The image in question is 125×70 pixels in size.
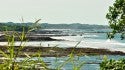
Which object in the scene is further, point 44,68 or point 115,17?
point 115,17

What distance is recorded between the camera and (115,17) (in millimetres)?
17938

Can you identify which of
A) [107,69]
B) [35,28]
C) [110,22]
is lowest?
[107,69]

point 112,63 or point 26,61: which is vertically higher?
point 26,61

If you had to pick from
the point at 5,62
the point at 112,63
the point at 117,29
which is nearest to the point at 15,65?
the point at 5,62

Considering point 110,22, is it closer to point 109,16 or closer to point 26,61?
point 109,16

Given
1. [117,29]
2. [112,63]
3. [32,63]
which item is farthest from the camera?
[117,29]

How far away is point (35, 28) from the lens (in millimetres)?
5043

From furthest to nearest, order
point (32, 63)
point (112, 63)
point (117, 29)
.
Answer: point (117, 29), point (112, 63), point (32, 63)

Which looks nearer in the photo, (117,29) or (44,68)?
(44,68)

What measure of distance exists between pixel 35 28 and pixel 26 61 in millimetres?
456

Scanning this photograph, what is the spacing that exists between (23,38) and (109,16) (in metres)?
13.5

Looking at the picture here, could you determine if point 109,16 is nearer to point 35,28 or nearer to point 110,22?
point 110,22

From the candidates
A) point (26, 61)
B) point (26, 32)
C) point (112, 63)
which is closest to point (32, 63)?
point (26, 61)

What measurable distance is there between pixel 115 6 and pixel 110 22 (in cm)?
77
